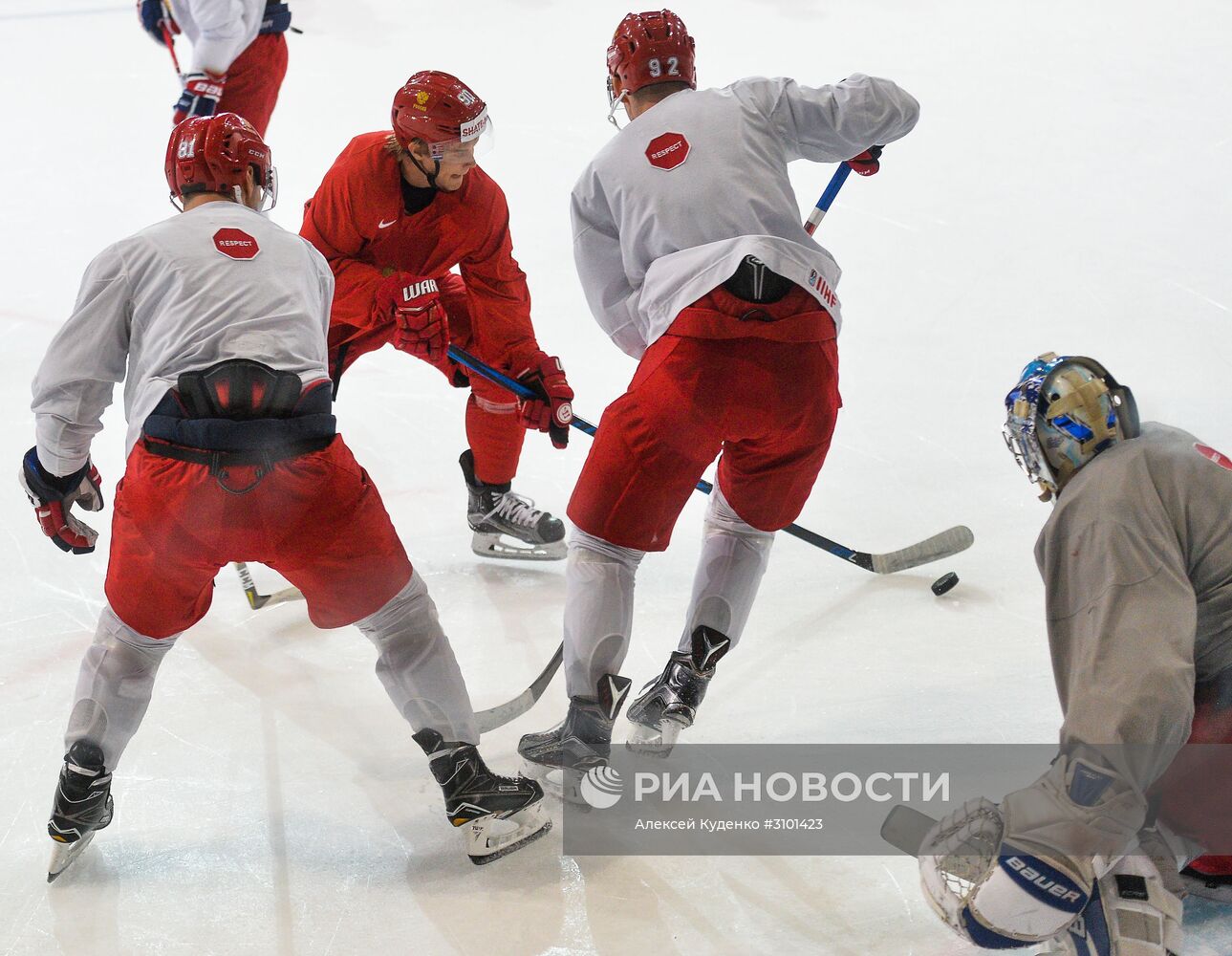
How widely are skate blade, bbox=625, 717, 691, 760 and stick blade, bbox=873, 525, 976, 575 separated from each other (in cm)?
81

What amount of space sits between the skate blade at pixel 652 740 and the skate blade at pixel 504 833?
0.85ft

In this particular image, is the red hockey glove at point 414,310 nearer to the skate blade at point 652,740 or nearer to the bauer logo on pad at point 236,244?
Result: the bauer logo on pad at point 236,244

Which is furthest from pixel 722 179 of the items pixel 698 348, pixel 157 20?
pixel 157 20

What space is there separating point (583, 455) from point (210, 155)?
163 centimetres

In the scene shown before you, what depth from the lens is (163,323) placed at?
1.83 m

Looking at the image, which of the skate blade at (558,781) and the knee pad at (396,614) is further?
the skate blade at (558,781)

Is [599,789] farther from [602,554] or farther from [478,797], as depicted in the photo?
[602,554]

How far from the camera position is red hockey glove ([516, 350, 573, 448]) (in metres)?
2.82

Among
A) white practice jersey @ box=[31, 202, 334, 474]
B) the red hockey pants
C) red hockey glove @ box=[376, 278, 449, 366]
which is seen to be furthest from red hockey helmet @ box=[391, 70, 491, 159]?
the red hockey pants

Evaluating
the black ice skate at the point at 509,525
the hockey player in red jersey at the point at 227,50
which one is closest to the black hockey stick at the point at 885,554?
the black ice skate at the point at 509,525

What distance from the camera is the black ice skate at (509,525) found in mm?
3014

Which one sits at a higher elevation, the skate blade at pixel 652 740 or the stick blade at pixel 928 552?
the stick blade at pixel 928 552

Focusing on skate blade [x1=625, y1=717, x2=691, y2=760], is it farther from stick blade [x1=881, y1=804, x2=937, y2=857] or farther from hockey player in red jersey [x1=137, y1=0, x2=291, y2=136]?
hockey player in red jersey [x1=137, y1=0, x2=291, y2=136]

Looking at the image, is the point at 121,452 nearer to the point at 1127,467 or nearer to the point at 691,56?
the point at 691,56
